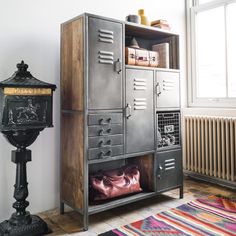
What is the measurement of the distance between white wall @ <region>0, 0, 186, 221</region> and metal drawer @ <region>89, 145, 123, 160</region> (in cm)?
55

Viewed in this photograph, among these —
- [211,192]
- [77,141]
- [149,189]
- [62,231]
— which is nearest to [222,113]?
[211,192]

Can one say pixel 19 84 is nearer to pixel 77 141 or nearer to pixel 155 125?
pixel 77 141

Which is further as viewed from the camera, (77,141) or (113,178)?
(113,178)

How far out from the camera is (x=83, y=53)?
7.36ft

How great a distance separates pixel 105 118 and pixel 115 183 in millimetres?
615

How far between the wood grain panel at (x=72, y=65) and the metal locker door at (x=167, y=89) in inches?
33.8

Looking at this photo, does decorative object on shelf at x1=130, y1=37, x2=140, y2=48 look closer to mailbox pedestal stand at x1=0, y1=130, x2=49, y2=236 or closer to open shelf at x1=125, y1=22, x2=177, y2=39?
open shelf at x1=125, y1=22, x2=177, y2=39

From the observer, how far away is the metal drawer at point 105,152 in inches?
90.5

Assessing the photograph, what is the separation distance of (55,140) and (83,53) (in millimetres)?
916

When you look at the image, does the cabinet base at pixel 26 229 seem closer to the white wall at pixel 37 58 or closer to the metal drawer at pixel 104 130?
the white wall at pixel 37 58

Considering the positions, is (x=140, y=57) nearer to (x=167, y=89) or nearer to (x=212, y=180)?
(x=167, y=89)

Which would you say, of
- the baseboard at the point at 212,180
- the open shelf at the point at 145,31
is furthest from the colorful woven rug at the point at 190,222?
the open shelf at the point at 145,31

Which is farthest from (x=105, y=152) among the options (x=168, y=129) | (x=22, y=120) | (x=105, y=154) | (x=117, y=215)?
(x=168, y=129)

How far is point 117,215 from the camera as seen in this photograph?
8.35 ft
